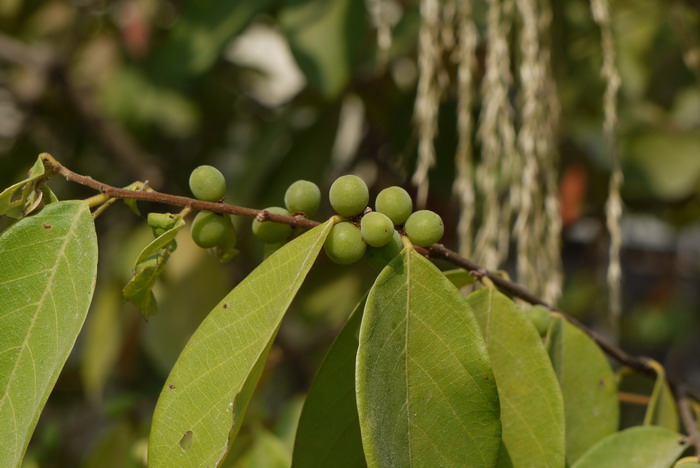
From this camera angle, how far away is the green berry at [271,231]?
65 centimetres

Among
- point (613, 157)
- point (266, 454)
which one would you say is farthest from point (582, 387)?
point (266, 454)

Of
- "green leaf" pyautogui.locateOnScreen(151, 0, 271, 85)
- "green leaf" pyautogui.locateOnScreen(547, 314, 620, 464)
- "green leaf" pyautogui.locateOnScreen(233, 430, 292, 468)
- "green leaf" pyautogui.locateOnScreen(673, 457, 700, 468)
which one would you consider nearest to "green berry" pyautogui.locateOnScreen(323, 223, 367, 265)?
"green leaf" pyautogui.locateOnScreen(547, 314, 620, 464)

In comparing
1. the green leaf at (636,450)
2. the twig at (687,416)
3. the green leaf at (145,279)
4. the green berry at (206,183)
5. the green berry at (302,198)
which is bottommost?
the twig at (687,416)

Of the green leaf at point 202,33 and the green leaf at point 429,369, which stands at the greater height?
the green leaf at point 202,33

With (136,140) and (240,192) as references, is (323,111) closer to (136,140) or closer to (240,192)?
(240,192)

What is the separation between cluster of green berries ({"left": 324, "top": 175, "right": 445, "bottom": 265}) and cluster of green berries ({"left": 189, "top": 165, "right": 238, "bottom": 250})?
0.09 metres

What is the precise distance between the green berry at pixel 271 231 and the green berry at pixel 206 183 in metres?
0.04

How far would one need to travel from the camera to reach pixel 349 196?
0.62 metres

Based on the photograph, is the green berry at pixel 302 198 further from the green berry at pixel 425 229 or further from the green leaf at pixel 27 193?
the green leaf at pixel 27 193

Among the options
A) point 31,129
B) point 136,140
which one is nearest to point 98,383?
point 136,140

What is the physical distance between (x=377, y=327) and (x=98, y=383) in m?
1.23

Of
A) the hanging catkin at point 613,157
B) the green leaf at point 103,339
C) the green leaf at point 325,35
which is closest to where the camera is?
the hanging catkin at point 613,157

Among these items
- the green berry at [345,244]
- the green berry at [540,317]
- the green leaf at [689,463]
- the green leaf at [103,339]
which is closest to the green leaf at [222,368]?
the green berry at [345,244]

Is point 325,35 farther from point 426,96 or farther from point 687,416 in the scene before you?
point 687,416
